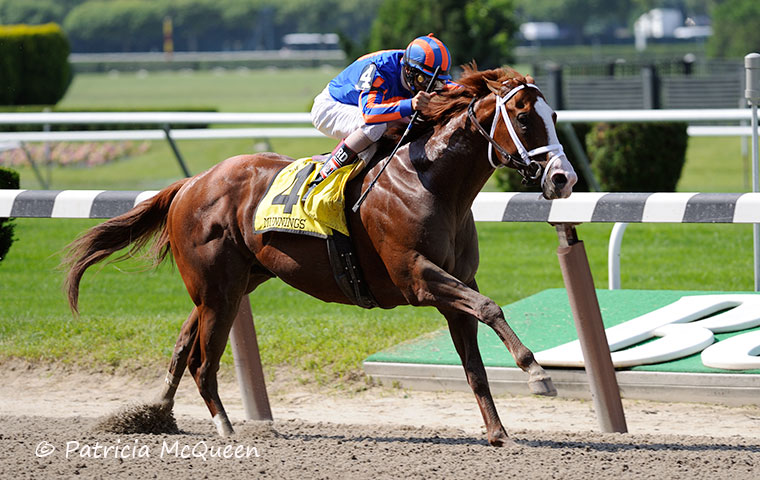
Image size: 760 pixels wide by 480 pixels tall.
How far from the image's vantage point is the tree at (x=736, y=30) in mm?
45531

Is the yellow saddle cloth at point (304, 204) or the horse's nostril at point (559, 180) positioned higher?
the horse's nostril at point (559, 180)

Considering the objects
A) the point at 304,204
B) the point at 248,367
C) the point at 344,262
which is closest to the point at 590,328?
the point at 344,262

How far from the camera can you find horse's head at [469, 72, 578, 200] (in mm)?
3936

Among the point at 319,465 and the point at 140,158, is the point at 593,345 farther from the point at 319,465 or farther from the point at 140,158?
the point at 140,158

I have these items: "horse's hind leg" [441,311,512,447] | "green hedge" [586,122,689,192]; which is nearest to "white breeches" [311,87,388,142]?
"horse's hind leg" [441,311,512,447]

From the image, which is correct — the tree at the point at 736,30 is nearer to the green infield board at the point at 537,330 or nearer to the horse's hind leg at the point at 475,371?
the green infield board at the point at 537,330

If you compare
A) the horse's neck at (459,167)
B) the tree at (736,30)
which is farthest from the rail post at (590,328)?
the tree at (736,30)

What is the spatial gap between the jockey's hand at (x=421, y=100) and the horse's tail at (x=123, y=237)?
4.22 ft

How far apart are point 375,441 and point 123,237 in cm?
160

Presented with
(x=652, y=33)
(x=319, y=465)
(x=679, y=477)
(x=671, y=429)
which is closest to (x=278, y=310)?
(x=671, y=429)

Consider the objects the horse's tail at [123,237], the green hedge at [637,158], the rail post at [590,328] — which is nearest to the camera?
the rail post at [590,328]

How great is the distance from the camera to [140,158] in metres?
21.9

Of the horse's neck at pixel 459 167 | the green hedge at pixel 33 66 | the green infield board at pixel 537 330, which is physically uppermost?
the horse's neck at pixel 459 167

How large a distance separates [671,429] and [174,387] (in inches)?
88.5
